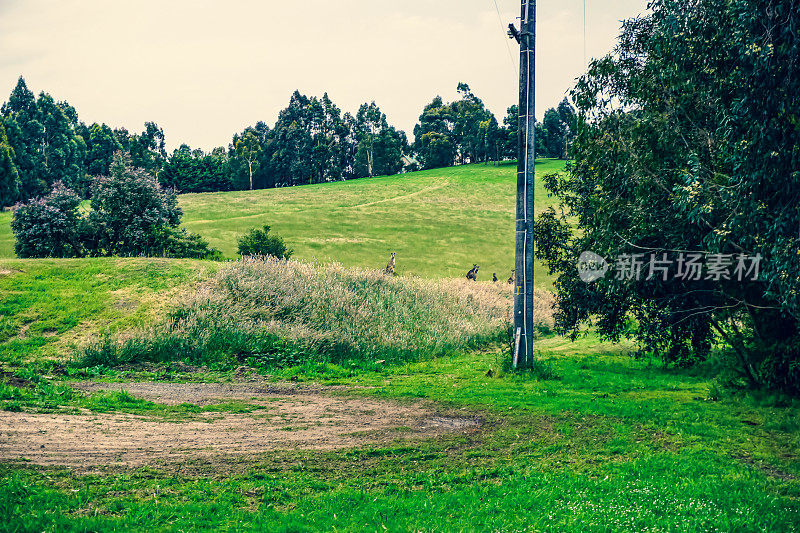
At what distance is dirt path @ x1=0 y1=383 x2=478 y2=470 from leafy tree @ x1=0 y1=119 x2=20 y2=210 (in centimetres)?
5779

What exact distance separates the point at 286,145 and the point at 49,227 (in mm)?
→ 76505

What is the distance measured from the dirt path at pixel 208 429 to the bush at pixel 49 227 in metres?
15.8

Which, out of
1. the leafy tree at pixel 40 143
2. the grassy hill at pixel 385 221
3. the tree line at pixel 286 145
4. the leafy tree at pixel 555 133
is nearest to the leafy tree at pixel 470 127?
the tree line at pixel 286 145

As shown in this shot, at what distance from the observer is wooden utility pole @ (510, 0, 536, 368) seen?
15375mm

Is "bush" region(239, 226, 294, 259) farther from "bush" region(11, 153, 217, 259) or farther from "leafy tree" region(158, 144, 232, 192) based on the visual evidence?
"leafy tree" region(158, 144, 232, 192)

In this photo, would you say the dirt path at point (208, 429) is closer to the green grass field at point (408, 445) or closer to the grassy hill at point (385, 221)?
the green grass field at point (408, 445)

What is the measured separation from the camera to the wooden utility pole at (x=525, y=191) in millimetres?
15375

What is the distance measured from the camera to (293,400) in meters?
12.1

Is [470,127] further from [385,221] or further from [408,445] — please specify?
[408,445]

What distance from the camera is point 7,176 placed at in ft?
195

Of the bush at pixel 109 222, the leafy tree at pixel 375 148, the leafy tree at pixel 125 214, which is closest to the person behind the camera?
the bush at pixel 109 222

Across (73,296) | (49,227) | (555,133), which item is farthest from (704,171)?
(555,133)

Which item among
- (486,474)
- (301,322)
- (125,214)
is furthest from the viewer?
(125,214)

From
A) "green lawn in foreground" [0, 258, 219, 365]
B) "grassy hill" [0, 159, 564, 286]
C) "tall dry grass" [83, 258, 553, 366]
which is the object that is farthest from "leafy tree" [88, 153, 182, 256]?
"grassy hill" [0, 159, 564, 286]
